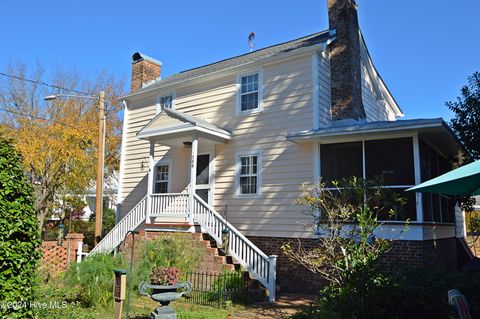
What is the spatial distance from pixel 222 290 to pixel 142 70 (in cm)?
1265

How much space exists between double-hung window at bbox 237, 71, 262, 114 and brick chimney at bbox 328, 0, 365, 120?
96.9 inches

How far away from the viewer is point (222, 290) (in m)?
9.48

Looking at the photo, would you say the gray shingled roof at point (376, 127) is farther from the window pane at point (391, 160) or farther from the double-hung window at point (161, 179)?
the double-hung window at point (161, 179)

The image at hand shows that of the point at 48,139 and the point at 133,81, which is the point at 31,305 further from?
the point at 48,139

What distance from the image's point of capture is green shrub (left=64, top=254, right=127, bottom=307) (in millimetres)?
8711

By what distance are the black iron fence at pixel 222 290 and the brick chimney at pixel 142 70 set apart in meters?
11.3

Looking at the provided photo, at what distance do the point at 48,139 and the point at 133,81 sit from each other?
584cm

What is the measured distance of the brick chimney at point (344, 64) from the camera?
12734 millimetres

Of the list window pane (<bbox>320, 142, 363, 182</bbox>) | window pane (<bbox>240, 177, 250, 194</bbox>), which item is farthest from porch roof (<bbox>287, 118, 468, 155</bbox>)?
window pane (<bbox>240, 177, 250, 194</bbox>)

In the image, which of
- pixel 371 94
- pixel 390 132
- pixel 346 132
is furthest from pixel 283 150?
pixel 371 94

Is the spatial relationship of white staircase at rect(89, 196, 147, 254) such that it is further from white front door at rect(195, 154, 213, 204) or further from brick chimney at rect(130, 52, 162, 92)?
brick chimney at rect(130, 52, 162, 92)

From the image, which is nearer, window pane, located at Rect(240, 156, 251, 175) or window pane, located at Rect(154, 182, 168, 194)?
window pane, located at Rect(240, 156, 251, 175)

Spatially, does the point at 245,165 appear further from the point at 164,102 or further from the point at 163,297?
the point at 163,297

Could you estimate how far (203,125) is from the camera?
42.3 feet
